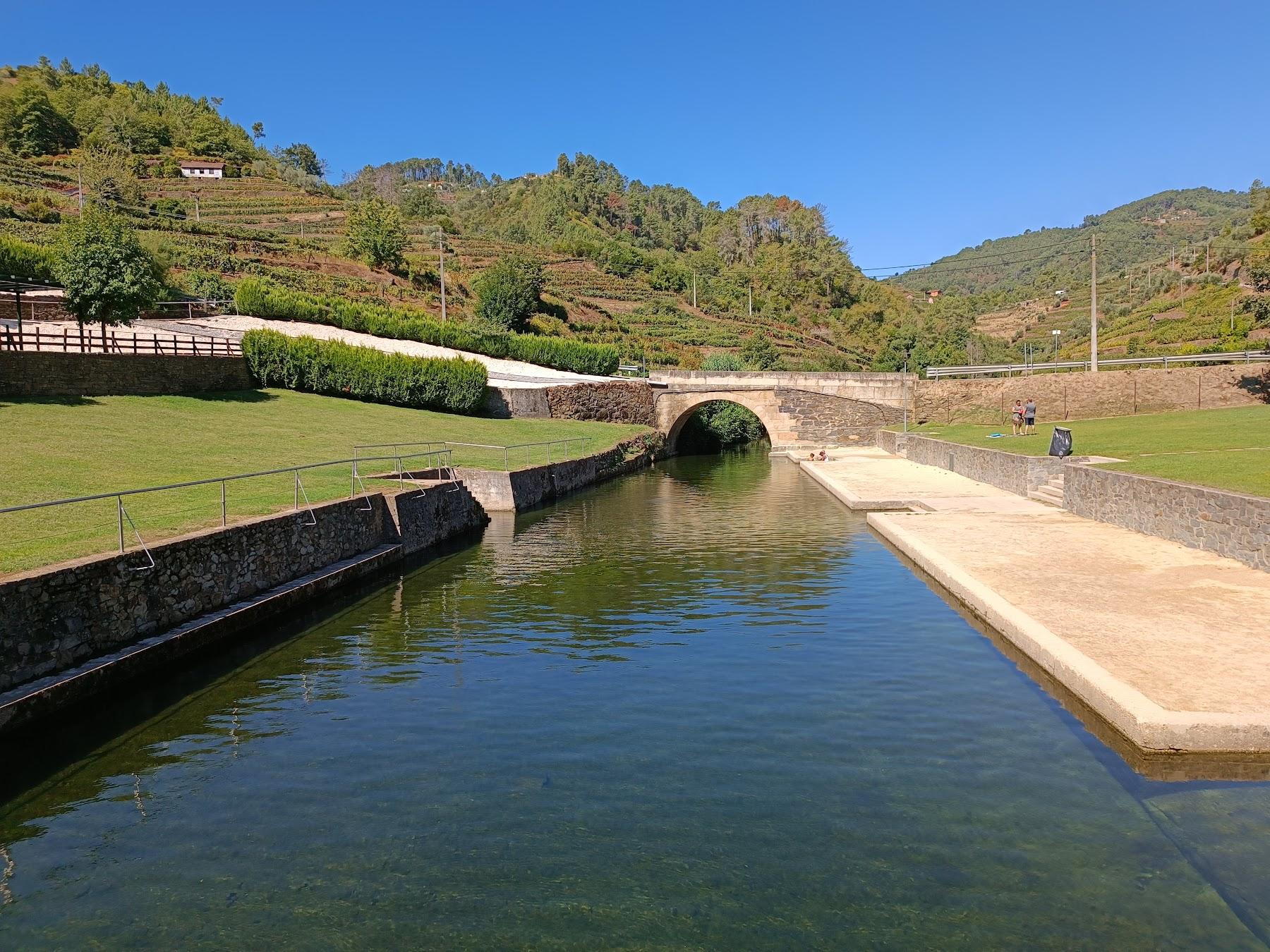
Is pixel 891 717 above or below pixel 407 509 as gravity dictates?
below

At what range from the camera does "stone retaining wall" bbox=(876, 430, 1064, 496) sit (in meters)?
21.7

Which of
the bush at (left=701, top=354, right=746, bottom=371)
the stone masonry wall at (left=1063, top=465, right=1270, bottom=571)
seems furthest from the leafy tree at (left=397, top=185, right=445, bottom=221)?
the stone masonry wall at (left=1063, top=465, right=1270, bottom=571)

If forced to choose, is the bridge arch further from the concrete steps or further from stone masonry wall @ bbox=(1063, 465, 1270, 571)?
stone masonry wall @ bbox=(1063, 465, 1270, 571)

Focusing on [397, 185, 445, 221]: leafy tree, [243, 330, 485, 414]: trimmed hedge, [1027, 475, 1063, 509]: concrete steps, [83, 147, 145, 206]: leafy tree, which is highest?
[397, 185, 445, 221]: leafy tree

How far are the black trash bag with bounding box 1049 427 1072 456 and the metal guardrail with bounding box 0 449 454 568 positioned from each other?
1476cm

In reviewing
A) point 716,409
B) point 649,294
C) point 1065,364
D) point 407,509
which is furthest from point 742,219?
point 407,509

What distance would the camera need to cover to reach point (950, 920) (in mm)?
5098

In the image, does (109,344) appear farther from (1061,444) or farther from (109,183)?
(109,183)

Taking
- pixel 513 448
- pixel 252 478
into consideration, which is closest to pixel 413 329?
pixel 513 448

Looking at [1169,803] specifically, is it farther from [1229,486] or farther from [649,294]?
[649,294]

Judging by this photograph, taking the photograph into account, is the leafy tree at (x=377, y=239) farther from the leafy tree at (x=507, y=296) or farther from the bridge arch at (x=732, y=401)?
the bridge arch at (x=732, y=401)

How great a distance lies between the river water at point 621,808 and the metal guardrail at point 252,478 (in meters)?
1.94

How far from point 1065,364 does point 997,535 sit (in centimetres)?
3321

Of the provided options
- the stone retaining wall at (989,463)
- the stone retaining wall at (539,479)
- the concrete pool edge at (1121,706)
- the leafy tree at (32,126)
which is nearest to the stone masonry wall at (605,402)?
the stone retaining wall at (539,479)
